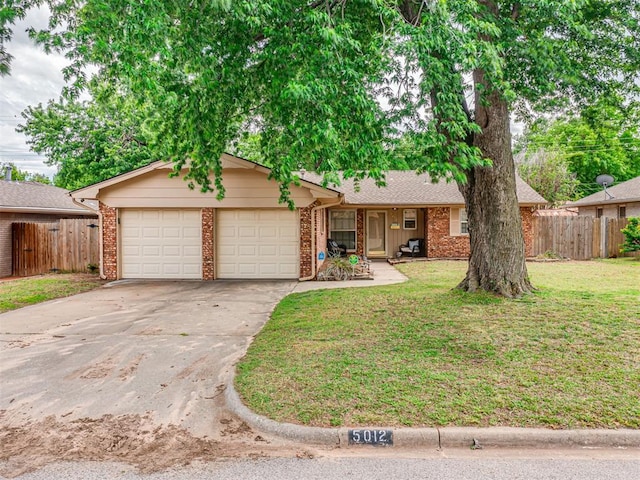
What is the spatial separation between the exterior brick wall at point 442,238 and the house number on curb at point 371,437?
1413 centimetres

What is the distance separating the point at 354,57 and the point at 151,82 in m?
2.83

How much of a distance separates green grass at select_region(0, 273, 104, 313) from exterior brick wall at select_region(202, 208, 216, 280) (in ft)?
9.96

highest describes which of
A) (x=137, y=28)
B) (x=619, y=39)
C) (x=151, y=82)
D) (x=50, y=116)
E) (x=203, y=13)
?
(x=50, y=116)

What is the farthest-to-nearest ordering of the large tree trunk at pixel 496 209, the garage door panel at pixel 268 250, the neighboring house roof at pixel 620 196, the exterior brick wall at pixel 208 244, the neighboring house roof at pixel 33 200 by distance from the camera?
the neighboring house roof at pixel 620 196 → the neighboring house roof at pixel 33 200 → the garage door panel at pixel 268 250 → the exterior brick wall at pixel 208 244 → the large tree trunk at pixel 496 209

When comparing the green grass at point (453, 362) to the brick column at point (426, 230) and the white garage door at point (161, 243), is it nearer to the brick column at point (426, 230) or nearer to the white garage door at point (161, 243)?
the white garage door at point (161, 243)

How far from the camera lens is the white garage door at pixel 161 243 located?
12.3 meters

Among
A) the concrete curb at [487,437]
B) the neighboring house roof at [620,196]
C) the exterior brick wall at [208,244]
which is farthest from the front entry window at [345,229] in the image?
the concrete curb at [487,437]

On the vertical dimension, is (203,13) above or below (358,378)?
above

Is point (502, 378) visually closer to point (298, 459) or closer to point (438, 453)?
point (438, 453)

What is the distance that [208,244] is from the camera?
477 inches

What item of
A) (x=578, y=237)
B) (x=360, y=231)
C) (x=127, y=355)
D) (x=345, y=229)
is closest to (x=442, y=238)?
(x=360, y=231)

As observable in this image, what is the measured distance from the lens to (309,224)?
11.9m

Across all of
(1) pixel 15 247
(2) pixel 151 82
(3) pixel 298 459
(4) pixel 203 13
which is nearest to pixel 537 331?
(3) pixel 298 459

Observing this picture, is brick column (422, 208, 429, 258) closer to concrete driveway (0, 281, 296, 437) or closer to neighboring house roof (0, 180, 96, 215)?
concrete driveway (0, 281, 296, 437)
